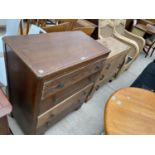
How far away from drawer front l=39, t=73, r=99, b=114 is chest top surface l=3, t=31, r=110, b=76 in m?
0.27

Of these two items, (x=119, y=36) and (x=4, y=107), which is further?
(x=119, y=36)

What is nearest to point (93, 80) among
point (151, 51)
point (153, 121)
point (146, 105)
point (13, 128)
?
point (146, 105)

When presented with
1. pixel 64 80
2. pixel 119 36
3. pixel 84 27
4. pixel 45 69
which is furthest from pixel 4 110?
pixel 119 36

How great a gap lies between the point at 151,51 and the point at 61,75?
11.4ft

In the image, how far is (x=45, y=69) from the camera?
879 mm

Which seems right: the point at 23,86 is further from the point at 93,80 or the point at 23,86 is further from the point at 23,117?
the point at 93,80

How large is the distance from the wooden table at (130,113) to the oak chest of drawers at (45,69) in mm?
346

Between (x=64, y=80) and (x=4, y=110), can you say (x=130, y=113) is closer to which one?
(x=64, y=80)

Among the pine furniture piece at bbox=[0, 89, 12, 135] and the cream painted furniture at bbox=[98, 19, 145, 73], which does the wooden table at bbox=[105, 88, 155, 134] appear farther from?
the cream painted furniture at bbox=[98, 19, 145, 73]

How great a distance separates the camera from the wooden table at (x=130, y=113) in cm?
104

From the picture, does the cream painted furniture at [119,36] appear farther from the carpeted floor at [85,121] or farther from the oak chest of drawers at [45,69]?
the oak chest of drawers at [45,69]

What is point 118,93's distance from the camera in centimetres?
131

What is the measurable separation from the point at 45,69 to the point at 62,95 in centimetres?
41

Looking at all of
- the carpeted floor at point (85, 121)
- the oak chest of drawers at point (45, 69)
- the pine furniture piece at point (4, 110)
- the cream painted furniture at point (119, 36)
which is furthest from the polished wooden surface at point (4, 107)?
the cream painted furniture at point (119, 36)
